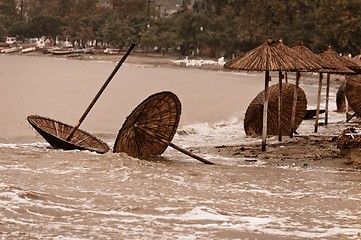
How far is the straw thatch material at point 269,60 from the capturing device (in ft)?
48.3

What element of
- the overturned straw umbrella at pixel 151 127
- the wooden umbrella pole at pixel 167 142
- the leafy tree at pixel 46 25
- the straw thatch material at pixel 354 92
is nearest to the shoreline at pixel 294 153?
the wooden umbrella pole at pixel 167 142

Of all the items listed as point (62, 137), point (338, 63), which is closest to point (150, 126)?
point (62, 137)

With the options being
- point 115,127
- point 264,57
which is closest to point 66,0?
point 115,127

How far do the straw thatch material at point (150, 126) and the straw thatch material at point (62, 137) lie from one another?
883mm

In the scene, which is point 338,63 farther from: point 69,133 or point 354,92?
point 69,133

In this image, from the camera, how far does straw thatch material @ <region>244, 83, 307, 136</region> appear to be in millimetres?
18328

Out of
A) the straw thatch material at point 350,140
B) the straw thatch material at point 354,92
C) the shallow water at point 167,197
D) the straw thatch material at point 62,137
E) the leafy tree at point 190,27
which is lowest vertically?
the shallow water at point 167,197

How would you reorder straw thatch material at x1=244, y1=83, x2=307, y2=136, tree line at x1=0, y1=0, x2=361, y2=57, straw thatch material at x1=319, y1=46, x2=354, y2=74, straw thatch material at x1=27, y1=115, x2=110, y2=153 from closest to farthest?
straw thatch material at x1=27, y1=115, x2=110, y2=153, straw thatch material at x1=319, y1=46, x2=354, y2=74, straw thatch material at x1=244, y1=83, x2=307, y2=136, tree line at x1=0, y1=0, x2=361, y2=57

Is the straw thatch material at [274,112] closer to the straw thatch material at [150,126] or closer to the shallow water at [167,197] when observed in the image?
the shallow water at [167,197]

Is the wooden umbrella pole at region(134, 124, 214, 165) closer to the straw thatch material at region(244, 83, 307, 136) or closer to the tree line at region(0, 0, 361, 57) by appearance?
the straw thatch material at region(244, 83, 307, 136)

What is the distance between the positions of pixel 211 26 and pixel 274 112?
233 ft

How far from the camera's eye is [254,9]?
76.9 meters

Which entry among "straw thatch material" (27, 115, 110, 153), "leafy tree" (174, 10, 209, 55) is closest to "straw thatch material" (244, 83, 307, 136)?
"straw thatch material" (27, 115, 110, 153)

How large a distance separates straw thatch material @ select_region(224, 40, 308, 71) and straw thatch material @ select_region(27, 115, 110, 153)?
344 centimetres
